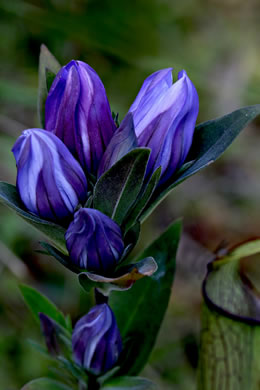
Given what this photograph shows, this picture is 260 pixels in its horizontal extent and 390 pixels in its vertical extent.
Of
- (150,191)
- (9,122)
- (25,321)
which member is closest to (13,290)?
(25,321)

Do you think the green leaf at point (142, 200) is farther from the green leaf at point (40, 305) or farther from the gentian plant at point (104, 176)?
the green leaf at point (40, 305)

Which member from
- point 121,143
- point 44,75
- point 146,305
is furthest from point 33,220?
point 146,305

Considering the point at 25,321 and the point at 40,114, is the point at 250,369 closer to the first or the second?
the point at 40,114

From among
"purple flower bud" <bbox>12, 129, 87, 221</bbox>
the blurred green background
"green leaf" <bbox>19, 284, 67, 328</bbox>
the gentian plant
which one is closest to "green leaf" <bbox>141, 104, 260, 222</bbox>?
the gentian plant

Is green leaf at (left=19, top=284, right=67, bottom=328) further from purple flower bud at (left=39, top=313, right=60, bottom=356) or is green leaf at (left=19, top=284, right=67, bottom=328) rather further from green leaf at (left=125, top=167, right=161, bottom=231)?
green leaf at (left=125, top=167, right=161, bottom=231)

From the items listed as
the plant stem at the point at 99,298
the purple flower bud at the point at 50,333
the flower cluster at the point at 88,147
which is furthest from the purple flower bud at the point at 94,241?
the purple flower bud at the point at 50,333

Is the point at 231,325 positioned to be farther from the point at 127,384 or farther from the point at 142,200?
the point at 142,200
